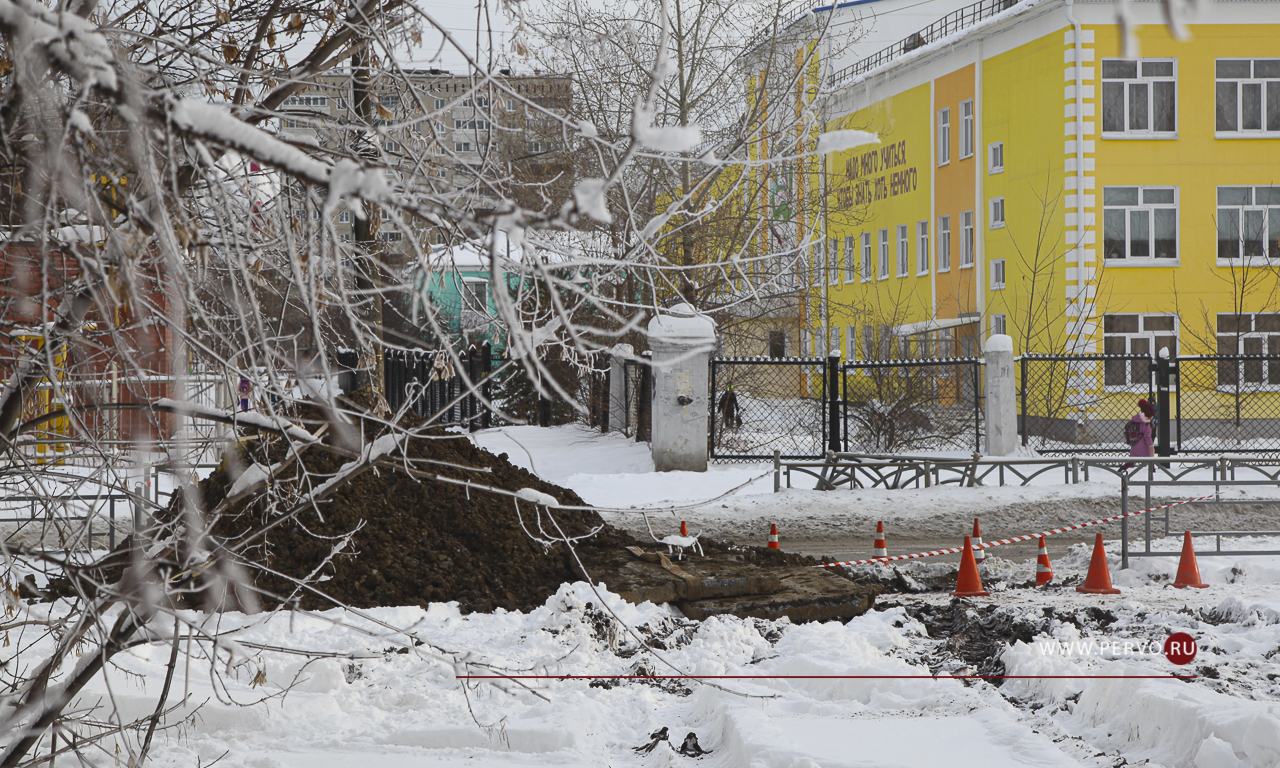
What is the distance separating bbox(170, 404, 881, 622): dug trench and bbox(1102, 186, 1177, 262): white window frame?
18071mm

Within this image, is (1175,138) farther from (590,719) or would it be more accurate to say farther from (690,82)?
(590,719)

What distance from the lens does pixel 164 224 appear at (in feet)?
6.13

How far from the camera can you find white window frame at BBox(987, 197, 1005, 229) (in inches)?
1029

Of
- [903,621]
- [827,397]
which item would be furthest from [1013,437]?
[903,621]

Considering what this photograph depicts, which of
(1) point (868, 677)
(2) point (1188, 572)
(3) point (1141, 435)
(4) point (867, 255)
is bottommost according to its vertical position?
(1) point (868, 677)

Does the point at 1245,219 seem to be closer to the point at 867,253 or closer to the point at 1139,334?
the point at 1139,334

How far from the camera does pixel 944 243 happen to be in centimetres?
2900

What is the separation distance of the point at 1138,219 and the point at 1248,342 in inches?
140

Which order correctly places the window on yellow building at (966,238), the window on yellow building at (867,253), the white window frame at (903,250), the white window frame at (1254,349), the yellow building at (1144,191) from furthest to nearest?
the window on yellow building at (867,253)
the white window frame at (903,250)
the window on yellow building at (966,238)
the yellow building at (1144,191)
the white window frame at (1254,349)

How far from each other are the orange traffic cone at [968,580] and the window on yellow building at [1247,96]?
1992 centimetres

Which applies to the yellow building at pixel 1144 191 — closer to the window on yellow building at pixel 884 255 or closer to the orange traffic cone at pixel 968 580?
the window on yellow building at pixel 884 255

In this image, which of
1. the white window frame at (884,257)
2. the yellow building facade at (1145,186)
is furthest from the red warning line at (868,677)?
the white window frame at (884,257)

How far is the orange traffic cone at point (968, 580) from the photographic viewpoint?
26.0ft

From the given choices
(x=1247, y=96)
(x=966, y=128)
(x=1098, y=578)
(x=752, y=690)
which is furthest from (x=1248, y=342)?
(x=752, y=690)
